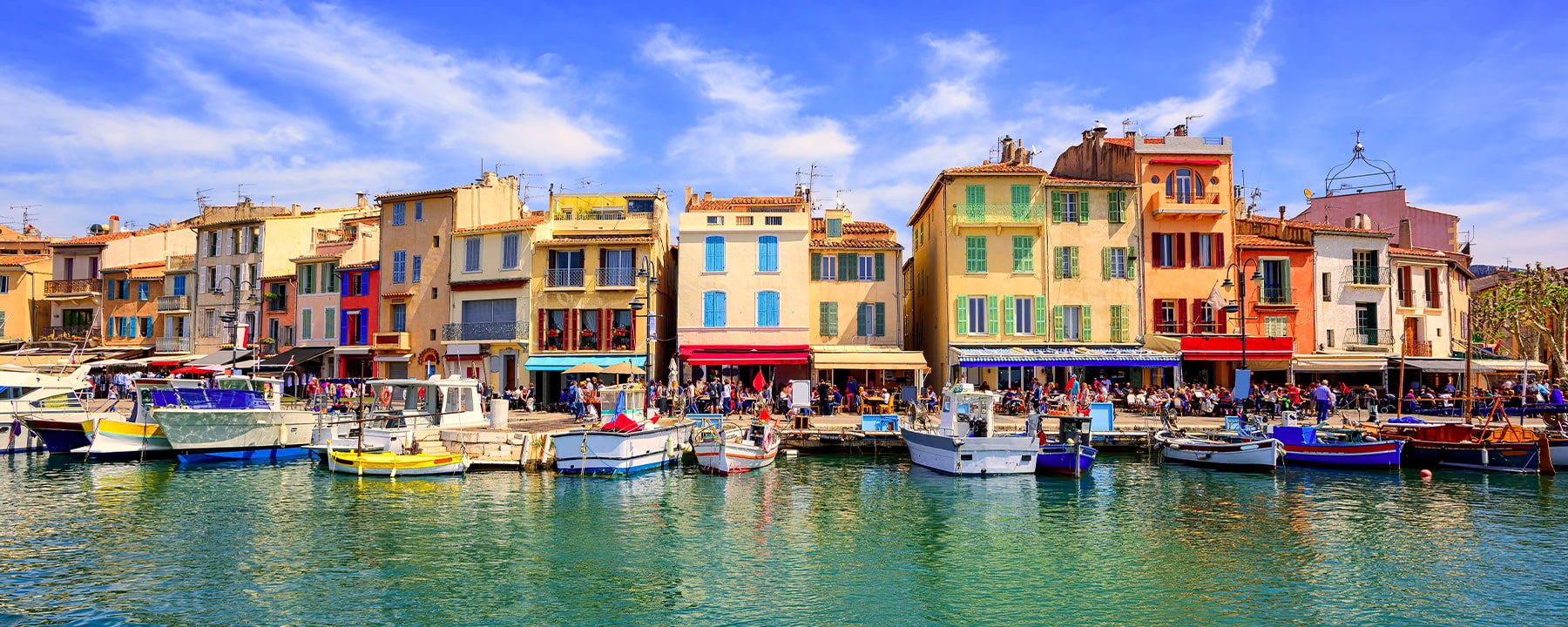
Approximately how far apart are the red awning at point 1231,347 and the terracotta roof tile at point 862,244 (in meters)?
12.9

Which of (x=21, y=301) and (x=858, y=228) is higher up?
(x=858, y=228)

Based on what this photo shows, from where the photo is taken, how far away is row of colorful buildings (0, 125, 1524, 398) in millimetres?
42188

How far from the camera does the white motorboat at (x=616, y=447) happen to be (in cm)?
2767

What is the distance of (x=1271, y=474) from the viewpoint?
29359 mm

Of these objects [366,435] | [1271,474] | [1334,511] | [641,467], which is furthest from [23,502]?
[1271,474]

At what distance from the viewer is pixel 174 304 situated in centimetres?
5503

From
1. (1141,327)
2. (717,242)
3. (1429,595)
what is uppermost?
(717,242)

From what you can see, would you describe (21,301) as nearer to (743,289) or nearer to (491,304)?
(491,304)

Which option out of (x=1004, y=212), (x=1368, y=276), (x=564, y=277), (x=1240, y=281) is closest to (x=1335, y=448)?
(x=1240, y=281)

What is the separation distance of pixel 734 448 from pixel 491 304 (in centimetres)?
2145

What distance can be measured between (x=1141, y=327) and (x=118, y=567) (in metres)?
37.7

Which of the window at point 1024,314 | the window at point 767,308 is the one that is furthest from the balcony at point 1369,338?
the window at point 767,308

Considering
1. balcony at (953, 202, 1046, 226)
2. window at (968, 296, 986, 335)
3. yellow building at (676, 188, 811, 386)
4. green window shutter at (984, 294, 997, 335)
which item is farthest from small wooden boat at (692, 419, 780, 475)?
balcony at (953, 202, 1046, 226)

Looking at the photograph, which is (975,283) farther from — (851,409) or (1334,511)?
(1334,511)
